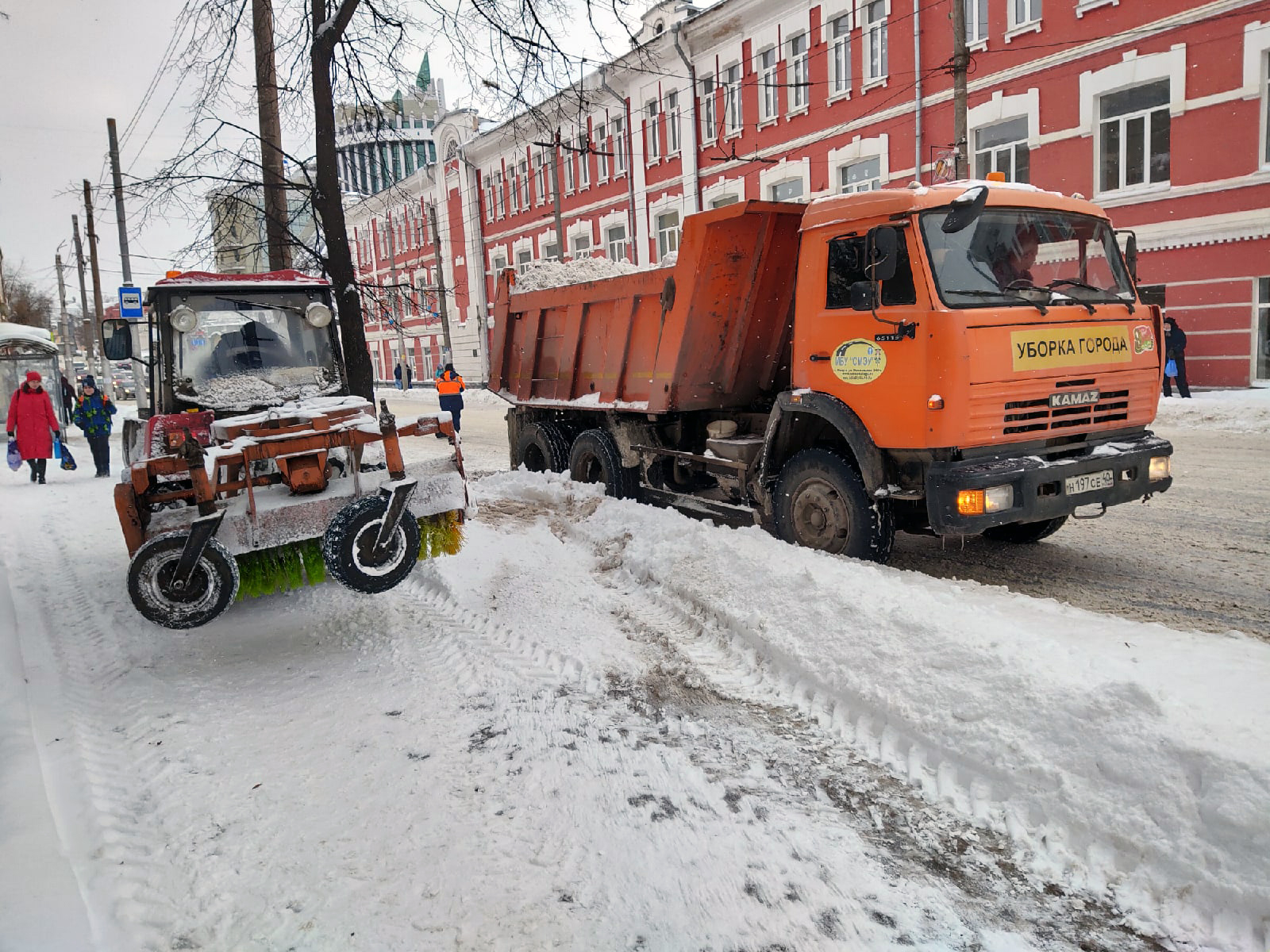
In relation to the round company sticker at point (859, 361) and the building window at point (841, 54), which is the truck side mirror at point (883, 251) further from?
the building window at point (841, 54)

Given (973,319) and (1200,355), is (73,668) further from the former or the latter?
(1200,355)

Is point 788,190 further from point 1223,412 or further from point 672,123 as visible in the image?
point 1223,412

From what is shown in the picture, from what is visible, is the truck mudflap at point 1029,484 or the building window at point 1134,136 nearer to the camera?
the truck mudflap at point 1029,484

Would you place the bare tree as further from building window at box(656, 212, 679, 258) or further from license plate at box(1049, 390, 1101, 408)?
license plate at box(1049, 390, 1101, 408)

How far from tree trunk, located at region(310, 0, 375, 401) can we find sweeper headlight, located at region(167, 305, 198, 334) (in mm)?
2620

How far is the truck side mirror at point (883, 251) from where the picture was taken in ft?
16.6

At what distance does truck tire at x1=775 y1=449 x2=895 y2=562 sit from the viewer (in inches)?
217

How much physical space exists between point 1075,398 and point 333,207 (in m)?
7.83

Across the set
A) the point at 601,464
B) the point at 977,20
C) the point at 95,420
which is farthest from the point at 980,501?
the point at 977,20

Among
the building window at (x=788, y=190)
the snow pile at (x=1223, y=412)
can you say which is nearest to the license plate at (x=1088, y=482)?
the snow pile at (x=1223, y=412)

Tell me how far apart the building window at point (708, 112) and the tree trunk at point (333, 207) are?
17.1m

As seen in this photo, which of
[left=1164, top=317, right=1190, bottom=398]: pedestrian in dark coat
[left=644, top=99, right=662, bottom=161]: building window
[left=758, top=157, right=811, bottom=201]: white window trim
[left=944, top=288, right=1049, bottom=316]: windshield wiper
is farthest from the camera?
[left=644, top=99, right=662, bottom=161]: building window

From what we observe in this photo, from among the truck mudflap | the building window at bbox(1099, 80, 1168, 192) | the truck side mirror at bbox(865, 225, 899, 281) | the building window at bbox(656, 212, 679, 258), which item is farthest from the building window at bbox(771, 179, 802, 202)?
the truck mudflap

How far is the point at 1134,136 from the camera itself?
50.9 feet
